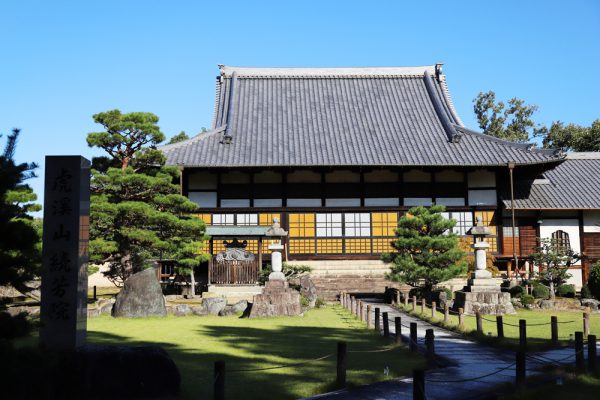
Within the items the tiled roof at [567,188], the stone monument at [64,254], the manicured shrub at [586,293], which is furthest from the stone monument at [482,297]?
the stone monument at [64,254]

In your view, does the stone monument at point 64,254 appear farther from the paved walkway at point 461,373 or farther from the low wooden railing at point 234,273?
the low wooden railing at point 234,273

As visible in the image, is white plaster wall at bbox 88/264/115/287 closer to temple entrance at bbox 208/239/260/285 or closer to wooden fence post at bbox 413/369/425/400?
temple entrance at bbox 208/239/260/285

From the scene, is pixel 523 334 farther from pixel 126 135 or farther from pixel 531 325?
pixel 126 135

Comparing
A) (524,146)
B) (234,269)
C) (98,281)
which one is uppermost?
(524,146)

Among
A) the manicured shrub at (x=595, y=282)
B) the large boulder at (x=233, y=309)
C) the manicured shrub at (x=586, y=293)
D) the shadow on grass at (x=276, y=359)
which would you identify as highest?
the manicured shrub at (x=595, y=282)

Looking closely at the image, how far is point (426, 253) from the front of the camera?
2316 cm

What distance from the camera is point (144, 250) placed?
22609 mm

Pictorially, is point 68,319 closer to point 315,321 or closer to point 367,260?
point 315,321

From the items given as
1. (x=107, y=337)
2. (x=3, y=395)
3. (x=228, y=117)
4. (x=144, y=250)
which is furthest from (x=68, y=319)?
(x=228, y=117)

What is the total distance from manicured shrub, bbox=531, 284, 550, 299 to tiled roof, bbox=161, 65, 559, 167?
273 inches

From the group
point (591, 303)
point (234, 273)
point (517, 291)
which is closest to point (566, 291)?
point (591, 303)

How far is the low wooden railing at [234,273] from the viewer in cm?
2616

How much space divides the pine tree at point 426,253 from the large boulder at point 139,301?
30.2ft

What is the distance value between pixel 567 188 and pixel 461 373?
24603 mm
